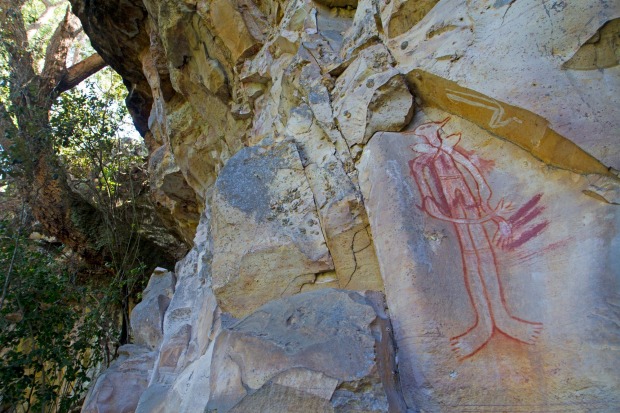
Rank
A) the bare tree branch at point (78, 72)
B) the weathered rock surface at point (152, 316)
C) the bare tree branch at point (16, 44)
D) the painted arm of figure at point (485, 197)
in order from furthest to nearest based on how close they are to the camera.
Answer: the bare tree branch at point (78, 72), the bare tree branch at point (16, 44), the weathered rock surface at point (152, 316), the painted arm of figure at point (485, 197)

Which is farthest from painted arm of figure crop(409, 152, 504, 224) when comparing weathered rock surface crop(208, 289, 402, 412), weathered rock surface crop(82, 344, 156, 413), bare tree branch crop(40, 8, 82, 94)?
bare tree branch crop(40, 8, 82, 94)

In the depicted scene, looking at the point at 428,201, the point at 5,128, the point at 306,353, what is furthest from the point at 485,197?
the point at 5,128

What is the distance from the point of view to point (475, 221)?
2.63m

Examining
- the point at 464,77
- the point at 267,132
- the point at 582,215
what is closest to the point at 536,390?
the point at 582,215

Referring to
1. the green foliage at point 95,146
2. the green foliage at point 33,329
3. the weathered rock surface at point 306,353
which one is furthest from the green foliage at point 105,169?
the weathered rock surface at point 306,353

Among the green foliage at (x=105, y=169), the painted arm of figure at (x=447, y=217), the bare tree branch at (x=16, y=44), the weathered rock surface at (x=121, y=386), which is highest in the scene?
the bare tree branch at (x=16, y=44)

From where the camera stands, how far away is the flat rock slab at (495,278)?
6.88 feet

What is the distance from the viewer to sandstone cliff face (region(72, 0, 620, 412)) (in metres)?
2.15

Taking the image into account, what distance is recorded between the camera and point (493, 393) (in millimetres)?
2170

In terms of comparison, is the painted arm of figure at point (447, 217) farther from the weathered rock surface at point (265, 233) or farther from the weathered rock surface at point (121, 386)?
the weathered rock surface at point (121, 386)

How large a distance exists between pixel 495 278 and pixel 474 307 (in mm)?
206

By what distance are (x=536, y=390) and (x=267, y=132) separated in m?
3.14

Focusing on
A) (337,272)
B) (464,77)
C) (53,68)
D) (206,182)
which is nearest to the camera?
(464,77)

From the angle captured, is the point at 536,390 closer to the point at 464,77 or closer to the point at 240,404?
the point at 240,404
